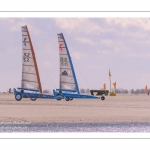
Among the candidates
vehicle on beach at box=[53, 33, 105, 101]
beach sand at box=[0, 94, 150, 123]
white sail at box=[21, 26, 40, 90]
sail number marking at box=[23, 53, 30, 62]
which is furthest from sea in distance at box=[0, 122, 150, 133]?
vehicle on beach at box=[53, 33, 105, 101]

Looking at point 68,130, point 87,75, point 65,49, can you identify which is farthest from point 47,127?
point 65,49

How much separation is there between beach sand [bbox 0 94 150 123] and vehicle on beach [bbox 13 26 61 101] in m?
0.25

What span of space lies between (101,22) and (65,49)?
12.3 feet

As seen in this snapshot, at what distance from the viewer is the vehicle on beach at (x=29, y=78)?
20.2 meters

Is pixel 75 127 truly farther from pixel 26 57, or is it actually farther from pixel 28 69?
pixel 28 69

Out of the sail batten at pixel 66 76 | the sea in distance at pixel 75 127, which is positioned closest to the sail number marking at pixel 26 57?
the sail batten at pixel 66 76

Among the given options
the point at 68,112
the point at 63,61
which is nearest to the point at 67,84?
the point at 63,61

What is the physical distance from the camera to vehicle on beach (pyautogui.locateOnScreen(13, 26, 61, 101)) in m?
20.2

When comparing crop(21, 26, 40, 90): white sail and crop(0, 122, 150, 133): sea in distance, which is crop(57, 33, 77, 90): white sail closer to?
crop(21, 26, 40, 90): white sail

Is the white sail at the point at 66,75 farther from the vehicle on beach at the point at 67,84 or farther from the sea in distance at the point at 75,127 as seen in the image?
the sea in distance at the point at 75,127

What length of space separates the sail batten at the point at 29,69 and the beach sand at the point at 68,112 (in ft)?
2.16

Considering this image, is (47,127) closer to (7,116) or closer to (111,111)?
(7,116)

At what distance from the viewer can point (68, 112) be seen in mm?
18203

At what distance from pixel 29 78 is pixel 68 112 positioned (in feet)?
11.7
